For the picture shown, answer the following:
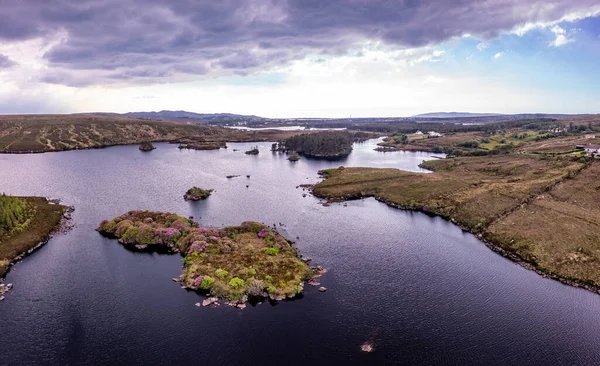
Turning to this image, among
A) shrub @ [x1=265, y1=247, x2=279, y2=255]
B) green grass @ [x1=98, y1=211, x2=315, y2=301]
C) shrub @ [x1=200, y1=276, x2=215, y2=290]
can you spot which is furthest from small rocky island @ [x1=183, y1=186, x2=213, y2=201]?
shrub @ [x1=200, y1=276, x2=215, y2=290]

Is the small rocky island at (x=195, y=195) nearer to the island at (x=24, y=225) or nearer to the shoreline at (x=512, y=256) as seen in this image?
the island at (x=24, y=225)

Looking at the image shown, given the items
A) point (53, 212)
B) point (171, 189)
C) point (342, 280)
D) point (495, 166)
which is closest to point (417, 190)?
point (495, 166)

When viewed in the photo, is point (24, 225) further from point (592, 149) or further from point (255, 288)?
point (592, 149)

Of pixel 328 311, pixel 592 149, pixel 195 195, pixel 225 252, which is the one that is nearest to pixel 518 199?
pixel 328 311

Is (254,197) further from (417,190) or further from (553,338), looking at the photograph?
(553,338)

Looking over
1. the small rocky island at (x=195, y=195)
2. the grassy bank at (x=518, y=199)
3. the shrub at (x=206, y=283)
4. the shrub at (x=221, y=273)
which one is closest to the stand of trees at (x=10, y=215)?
the small rocky island at (x=195, y=195)
